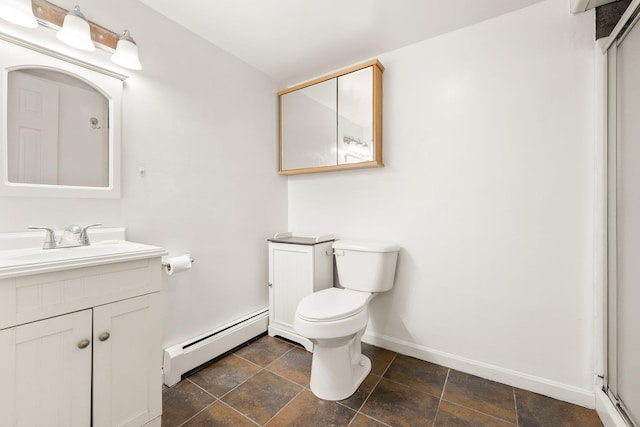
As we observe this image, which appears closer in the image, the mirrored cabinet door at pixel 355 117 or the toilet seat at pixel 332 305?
the toilet seat at pixel 332 305

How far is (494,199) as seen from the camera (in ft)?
5.36

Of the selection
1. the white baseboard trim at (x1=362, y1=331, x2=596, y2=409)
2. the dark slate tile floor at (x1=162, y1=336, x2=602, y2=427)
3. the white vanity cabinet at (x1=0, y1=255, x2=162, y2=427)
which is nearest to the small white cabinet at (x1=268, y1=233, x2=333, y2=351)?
the dark slate tile floor at (x1=162, y1=336, x2=602, y2=427)

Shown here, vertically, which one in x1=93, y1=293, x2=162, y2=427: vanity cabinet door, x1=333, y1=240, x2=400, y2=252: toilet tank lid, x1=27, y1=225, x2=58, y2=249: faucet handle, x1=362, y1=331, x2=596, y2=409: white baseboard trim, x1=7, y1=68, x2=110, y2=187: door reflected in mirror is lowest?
x1=362, y1=331, x2=596, y2=409: white baseboard trim

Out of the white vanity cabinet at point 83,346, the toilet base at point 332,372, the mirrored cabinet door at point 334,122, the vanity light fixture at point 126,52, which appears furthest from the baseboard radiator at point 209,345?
the vanity light fixture at point 126,52

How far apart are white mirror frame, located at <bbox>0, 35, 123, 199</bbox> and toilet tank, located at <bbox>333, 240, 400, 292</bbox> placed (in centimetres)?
142

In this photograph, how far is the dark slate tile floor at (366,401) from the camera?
1323 millimetres

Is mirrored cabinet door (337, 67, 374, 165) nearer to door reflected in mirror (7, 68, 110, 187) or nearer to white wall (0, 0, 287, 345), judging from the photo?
white wall (0, 0, 287, 345)

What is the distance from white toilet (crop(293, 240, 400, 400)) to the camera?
144 centimetres

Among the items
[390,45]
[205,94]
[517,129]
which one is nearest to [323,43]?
[390,45]

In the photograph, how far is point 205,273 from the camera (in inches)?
73.5

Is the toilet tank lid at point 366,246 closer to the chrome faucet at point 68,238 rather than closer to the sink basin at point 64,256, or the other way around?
the sink basin at point 64,256

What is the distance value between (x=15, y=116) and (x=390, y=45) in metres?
2.09

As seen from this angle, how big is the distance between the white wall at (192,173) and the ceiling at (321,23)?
0.45ft

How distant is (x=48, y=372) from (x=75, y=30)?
1.38 meters
